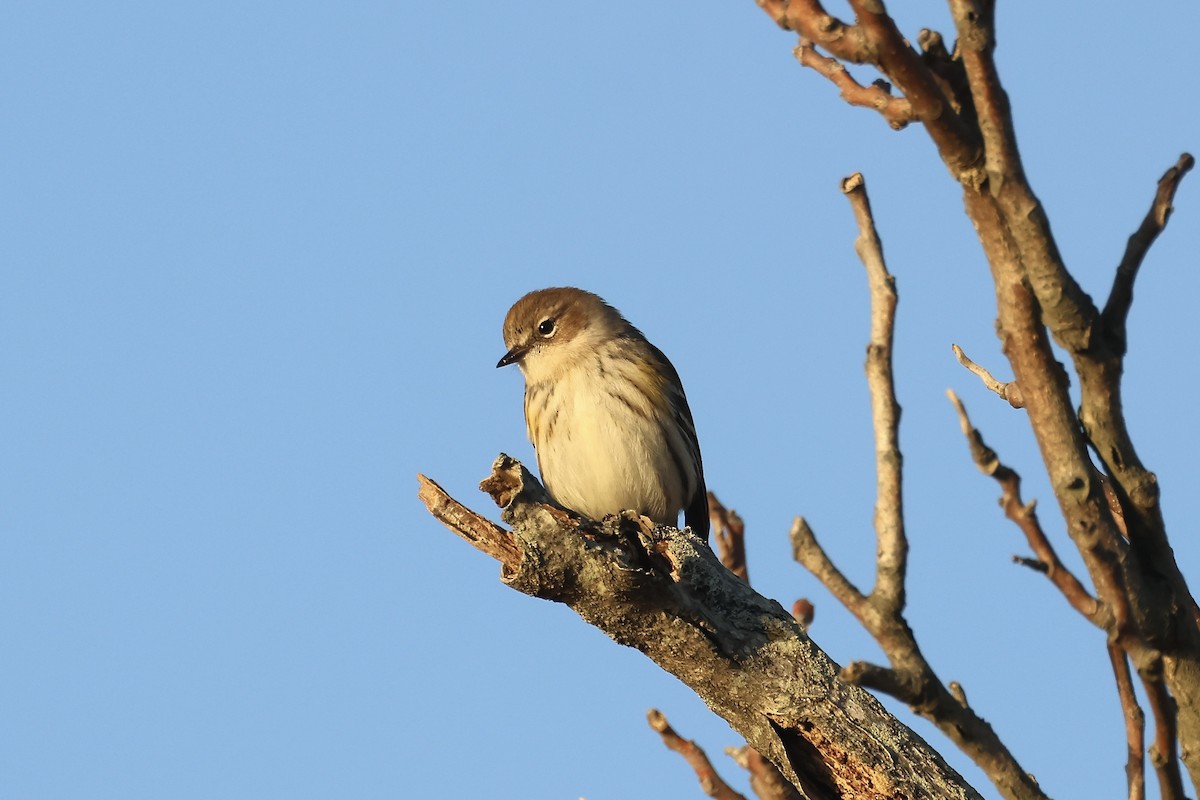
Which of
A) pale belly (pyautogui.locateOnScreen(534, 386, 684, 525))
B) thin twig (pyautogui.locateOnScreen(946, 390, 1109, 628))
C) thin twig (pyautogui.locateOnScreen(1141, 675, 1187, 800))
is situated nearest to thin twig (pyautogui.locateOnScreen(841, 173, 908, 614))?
thin twig (pyautogui.locateOnScreen(946, 390, 1109, 628))

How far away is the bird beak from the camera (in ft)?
36.9

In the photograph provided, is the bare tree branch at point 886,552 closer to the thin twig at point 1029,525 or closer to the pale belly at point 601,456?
the thin twig at point 1029,525

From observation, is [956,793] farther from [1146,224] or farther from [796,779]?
[1146,224]

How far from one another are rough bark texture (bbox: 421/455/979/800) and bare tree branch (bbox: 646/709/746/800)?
11.4 inches

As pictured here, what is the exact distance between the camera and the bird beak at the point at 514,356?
11250 millimetres

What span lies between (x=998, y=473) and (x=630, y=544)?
2529 mm

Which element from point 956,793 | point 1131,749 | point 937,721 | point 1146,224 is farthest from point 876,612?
point 956,793

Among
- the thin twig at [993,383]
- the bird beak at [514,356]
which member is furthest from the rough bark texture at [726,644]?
the bird beak at [514,356]

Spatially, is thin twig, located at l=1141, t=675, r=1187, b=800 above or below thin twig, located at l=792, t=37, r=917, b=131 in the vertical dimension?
below

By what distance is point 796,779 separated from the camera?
5422mm

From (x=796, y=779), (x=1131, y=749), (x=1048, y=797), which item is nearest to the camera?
(x=1131, y=749)

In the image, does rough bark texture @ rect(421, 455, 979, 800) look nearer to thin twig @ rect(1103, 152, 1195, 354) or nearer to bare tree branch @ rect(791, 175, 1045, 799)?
bare tree branch @ rect(791, 175, 1045, 799)

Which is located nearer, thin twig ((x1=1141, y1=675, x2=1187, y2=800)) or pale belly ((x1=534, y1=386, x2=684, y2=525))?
thin twig ((x1=1141, y1=675, x2=1187, y2=800))

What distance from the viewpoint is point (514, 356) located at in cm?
1129
